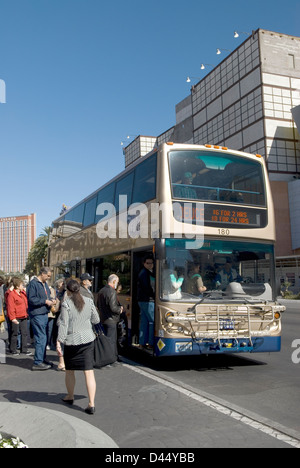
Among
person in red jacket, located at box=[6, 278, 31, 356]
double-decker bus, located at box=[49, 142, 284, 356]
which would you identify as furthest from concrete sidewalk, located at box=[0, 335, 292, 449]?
person in red jacket, located at box=[6, 278, 31, 356]

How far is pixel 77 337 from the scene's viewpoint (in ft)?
18.1

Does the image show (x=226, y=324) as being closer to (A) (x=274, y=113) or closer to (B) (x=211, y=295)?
(B) (x=211, y=295)

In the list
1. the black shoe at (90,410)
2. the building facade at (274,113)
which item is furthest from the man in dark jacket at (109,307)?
the building facade at (274,113)

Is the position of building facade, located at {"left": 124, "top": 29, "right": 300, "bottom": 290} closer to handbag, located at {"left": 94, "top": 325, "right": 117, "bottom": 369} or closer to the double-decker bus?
the double-decker bus

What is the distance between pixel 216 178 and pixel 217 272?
187 cm

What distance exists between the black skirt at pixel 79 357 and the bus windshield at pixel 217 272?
2.62 m

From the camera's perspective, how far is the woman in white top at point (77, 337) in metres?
5.46

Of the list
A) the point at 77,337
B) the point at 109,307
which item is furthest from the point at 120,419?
the point at 109,307

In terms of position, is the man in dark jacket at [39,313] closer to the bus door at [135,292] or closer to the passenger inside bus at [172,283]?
the bus door at [135,292]

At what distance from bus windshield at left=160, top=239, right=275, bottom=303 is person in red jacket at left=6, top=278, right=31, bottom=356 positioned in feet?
11.8

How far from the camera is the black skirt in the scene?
5.47 meters

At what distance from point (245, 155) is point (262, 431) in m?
6.09

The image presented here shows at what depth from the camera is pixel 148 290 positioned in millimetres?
8633
